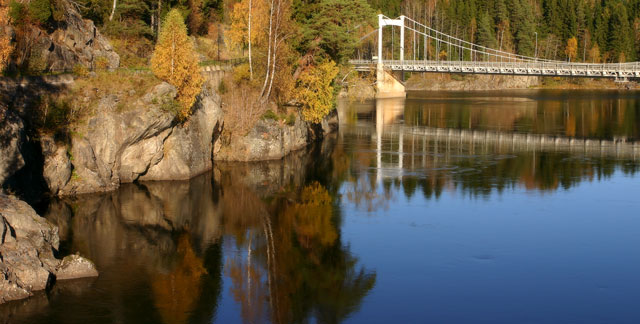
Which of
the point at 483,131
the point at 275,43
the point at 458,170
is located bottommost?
the point at 458,170

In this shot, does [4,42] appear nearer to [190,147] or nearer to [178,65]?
[178,65]

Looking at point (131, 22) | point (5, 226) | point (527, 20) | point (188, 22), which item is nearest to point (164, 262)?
point (5, 226)

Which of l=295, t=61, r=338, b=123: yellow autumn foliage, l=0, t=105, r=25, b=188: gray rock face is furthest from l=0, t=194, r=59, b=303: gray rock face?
l=295, t=61, r=338, b=123: yellow autumn foliage

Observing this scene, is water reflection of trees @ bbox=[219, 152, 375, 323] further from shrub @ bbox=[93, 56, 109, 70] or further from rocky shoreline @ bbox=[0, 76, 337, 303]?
shrub @ bbox=[93, 56, 109, 70]

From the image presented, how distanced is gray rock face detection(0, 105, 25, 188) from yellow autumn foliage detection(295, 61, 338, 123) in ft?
67.5

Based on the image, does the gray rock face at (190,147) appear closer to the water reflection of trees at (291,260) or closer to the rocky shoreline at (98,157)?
the rocky shoreline at (98,157)

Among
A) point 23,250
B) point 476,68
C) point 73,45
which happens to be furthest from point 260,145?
point 476,68

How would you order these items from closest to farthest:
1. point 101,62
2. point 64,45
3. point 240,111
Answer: point 64,45, point 101,62, point 240,111

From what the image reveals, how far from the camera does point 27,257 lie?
20016 mm

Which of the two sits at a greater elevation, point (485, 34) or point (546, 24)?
point (546, 24)

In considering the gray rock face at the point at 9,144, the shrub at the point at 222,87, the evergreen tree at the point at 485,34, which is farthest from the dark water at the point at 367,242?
the evergreen tree at the point at 485,34

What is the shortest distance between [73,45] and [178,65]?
7.75 m

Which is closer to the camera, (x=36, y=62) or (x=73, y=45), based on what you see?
(x=36, y=62)

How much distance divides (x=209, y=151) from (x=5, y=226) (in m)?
18.2
